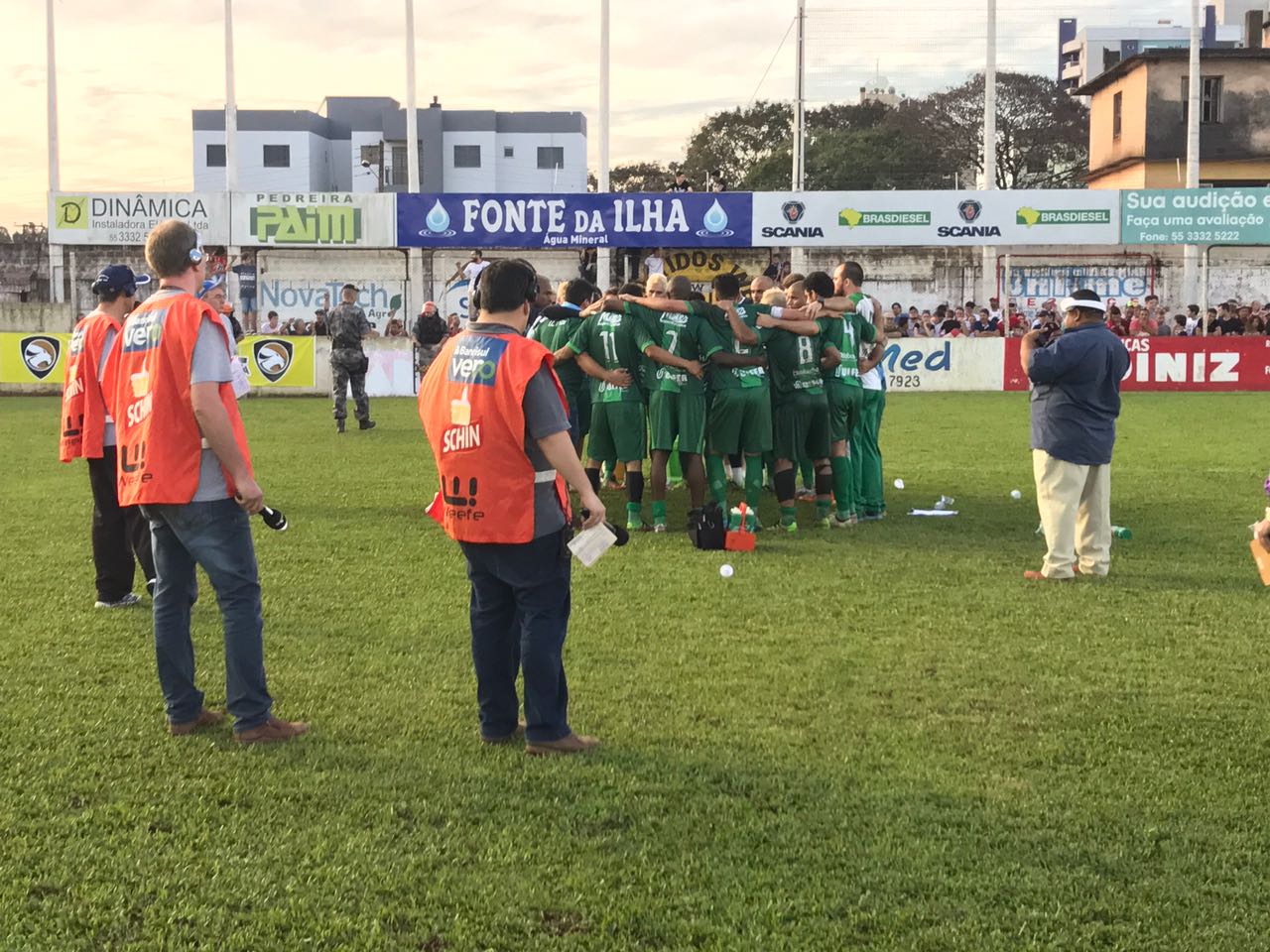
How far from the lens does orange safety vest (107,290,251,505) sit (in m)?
4.97

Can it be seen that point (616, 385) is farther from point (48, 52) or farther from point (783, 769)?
point (48, 52)

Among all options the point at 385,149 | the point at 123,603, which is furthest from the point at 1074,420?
the point at 385,149

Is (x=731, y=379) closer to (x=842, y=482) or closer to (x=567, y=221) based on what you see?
(x=842, y=482)

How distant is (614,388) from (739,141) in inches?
2099

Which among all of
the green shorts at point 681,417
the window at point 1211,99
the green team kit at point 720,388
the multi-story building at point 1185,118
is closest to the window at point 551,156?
the multi-story building at point 1185,118

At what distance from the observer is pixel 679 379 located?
9906 millimetres

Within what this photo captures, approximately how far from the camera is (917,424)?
19.6m

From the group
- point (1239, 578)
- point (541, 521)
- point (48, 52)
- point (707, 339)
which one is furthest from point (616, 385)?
point (48, 52)

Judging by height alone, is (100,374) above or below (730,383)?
above

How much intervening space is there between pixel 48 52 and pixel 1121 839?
3589cm

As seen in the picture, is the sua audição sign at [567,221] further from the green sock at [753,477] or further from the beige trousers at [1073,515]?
the beige trousers at [1073,515]

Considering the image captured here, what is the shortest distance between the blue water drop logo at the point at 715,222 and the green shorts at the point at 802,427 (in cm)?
2090

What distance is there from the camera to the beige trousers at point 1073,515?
828 centimetres

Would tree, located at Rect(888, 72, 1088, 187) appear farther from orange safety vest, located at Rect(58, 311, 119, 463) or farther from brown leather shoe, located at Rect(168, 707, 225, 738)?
brown leather shoe, located at Rect(168, 707, 225, 738)
